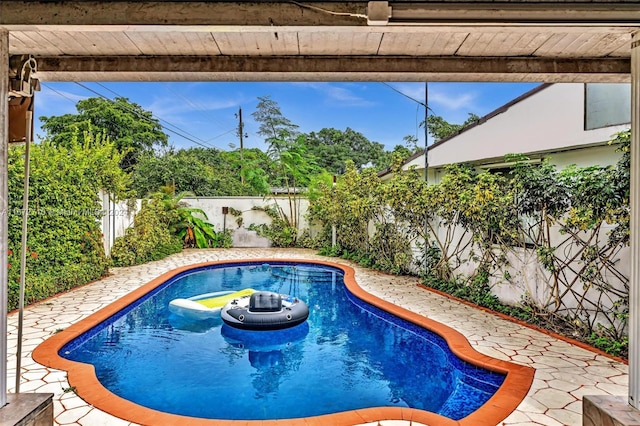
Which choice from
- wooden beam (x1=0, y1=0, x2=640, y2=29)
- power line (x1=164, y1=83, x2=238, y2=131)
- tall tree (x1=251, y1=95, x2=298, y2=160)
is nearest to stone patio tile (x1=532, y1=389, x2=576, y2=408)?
wooden beam (x1=0, y1=0, x2=640, y2=29)

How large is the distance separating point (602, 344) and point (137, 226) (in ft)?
39.1

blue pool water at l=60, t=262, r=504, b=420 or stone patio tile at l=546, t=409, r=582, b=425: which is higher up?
stone patio tile at l=546, t=409, r=582, b=425

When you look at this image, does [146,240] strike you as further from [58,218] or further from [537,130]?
[537,130]

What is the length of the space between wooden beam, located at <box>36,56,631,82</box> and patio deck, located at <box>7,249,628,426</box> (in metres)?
3.03

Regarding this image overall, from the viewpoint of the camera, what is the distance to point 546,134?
24.5 ft

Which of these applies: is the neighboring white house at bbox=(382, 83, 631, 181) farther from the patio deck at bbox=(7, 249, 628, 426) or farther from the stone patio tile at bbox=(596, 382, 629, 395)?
the stone patio tile at bbox=(596, 382, 629, 395)

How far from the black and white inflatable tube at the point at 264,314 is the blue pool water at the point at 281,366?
18 centimetres

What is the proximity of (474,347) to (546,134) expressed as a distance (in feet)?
15.7

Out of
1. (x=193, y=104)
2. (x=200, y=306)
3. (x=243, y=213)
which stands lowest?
(x=200, y=306)

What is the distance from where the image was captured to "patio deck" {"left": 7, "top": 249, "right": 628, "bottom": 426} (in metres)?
3.51

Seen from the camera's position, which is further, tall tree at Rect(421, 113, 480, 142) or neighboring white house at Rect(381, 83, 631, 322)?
tall tree at Rect(421, 113, 480, 142)

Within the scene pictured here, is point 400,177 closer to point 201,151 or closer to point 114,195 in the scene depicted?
point 114,195

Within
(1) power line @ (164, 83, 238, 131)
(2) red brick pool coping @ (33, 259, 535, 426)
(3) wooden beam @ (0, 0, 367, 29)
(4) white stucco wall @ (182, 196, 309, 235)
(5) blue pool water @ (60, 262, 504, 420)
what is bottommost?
(5) blue pool water @ (60, 262, 504, 420)

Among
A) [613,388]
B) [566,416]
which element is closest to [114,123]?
[566,416]
